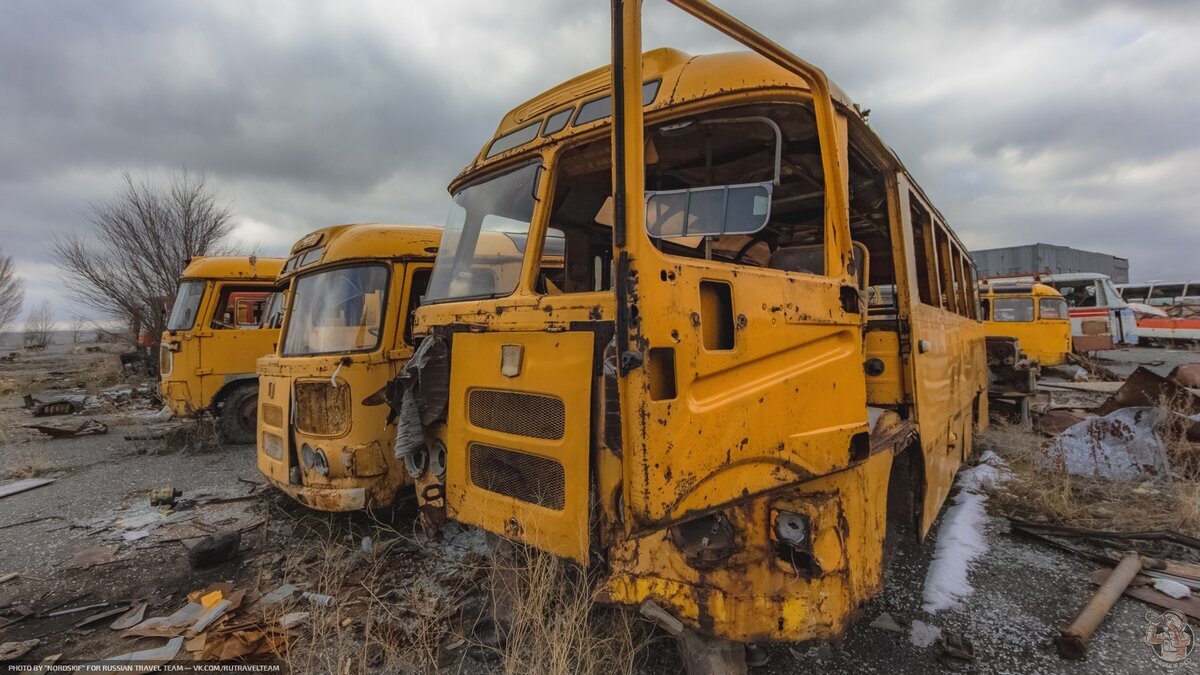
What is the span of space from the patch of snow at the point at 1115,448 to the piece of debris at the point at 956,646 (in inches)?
150

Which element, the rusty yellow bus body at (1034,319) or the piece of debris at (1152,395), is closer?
the piece of debris at (1152,395)

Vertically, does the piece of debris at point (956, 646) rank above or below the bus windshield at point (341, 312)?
below

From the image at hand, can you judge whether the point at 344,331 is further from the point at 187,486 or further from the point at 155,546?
the point at 187,486

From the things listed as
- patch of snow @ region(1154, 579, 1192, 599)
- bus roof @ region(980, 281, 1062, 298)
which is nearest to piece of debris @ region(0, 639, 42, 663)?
patch of snow @ region(1154, 579, 1192, 599)

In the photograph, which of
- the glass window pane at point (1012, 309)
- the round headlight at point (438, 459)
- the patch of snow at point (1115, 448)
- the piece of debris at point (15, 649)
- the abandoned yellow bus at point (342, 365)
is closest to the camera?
the round headlight at point (438, 459)

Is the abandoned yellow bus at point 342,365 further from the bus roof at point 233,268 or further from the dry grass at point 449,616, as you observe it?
the bus roof at point 233,268

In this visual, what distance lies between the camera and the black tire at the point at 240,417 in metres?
8.36

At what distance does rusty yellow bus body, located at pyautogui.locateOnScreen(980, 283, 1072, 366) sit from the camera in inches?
511

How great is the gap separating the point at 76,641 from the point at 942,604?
5.17m

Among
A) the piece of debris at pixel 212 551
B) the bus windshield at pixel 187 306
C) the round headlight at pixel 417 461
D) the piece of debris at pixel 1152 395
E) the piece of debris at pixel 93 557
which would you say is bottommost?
the piece of debris at pixel 93 557

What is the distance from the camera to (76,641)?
330 cm

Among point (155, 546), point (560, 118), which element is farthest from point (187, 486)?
point (560, 118)

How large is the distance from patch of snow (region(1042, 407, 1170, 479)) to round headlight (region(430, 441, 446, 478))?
6.01 metres

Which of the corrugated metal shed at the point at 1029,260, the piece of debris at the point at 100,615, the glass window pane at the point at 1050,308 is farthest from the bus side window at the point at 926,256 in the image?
the corrugated metal shed at the point at 1029,260
